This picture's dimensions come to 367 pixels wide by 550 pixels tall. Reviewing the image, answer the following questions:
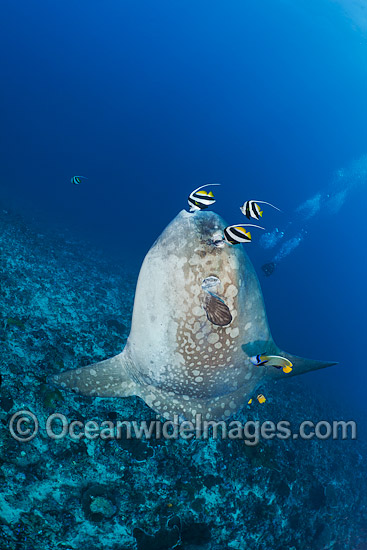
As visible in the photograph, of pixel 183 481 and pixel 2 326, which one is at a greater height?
pixel 2 326

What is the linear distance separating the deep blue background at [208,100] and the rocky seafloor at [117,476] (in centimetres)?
7139

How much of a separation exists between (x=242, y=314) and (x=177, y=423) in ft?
4.16

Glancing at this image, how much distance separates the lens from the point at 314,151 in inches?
4016

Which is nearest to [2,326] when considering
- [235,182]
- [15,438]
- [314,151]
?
[15,438]

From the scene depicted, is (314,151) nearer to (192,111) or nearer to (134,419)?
(192,111)

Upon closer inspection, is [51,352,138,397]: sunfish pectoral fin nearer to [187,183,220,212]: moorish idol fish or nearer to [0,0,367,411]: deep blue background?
[187,183,220,212]: moorish idol fish

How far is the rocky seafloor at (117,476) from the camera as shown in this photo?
2713 millimetres

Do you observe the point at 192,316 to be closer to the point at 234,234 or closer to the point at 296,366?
the point at 234,234

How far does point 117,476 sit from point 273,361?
7.56 feet

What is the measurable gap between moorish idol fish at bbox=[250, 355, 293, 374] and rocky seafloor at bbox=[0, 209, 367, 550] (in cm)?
207

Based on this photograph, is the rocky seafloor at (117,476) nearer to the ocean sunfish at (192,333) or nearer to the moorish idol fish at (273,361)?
the ocean sunfish at (192,333)

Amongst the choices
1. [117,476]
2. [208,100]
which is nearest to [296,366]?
[117,476]

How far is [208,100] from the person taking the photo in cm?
10738

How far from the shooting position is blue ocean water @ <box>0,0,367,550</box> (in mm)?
3133
